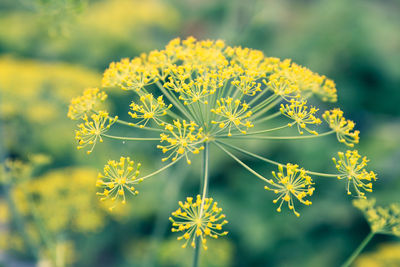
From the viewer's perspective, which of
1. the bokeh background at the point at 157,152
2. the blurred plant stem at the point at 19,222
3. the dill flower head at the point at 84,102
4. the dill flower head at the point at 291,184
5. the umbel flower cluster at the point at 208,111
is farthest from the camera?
the bokeh background at the point at 157,152

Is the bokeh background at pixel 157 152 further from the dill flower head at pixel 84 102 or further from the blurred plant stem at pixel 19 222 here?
the dill flower head at pixel 84 102

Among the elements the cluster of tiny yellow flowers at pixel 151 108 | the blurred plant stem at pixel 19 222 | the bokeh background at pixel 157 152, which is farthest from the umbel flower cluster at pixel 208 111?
the blurred plant stem at pixel 19 222

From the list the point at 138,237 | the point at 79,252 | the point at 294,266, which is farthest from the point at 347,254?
the point at 79,252

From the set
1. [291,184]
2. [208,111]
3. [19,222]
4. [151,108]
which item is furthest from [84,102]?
[19,222]

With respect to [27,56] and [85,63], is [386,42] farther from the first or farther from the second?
[27,56]

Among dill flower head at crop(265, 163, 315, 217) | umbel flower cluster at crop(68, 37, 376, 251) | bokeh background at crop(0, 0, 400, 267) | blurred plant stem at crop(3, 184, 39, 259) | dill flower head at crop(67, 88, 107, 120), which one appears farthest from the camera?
bokeh background at crop(0, 0, 400, 267)

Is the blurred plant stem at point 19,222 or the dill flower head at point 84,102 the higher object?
the dill flower head at point 84,102

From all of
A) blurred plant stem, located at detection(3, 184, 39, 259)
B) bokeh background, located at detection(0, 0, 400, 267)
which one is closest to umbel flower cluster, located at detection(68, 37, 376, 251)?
bokeh background, located at detection(0, 0, 400, 267)

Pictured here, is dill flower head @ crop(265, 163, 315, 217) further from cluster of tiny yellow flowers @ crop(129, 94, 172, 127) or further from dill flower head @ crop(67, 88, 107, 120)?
dill flower head @ crop(67, 88, 107, 120)

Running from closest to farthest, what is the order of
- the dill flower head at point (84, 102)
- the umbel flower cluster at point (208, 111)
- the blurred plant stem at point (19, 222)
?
the umbel flower cluster at point (208, 111), the dill flower head at point (84, 102), the blurred plant stem at point (19, 222)

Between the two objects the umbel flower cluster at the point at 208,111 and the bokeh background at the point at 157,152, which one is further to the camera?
the bokeh background at the point at 157,152
